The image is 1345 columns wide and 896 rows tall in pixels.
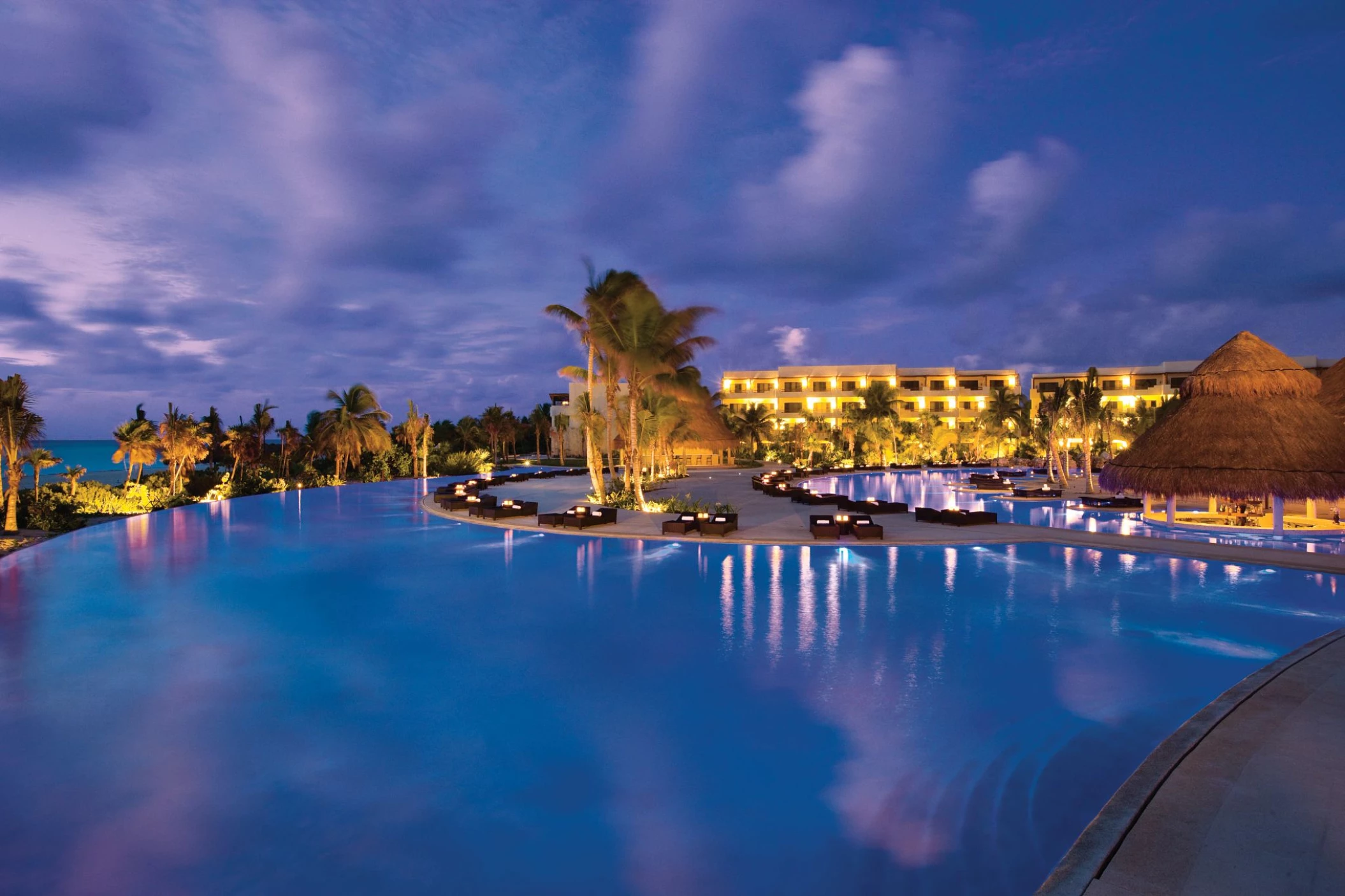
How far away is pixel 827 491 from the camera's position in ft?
113

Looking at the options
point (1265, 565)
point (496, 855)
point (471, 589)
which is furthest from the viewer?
point (1265, 565)

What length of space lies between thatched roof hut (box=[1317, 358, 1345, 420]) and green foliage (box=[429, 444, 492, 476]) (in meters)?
41.9

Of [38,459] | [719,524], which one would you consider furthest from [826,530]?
[38,459]

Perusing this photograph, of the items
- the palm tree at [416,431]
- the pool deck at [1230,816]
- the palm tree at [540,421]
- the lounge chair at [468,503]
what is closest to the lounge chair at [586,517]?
the lounge chair at [468,503]

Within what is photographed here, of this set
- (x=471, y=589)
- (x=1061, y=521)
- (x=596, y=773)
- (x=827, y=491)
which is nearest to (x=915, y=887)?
(x=596, y=773)

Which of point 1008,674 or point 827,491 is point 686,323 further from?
point 1008,674

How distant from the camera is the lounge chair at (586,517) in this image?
735 inches

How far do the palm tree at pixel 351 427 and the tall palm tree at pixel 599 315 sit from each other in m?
21.8

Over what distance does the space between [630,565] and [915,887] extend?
10.2m

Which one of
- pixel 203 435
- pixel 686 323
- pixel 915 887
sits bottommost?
pixel 915 887

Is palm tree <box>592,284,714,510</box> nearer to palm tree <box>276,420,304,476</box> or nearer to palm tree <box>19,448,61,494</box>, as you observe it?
palm tree <box>19,448,61,494</box>

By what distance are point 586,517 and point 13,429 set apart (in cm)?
1619

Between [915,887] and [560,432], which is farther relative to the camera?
[560,432]

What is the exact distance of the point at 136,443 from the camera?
28.7 m
